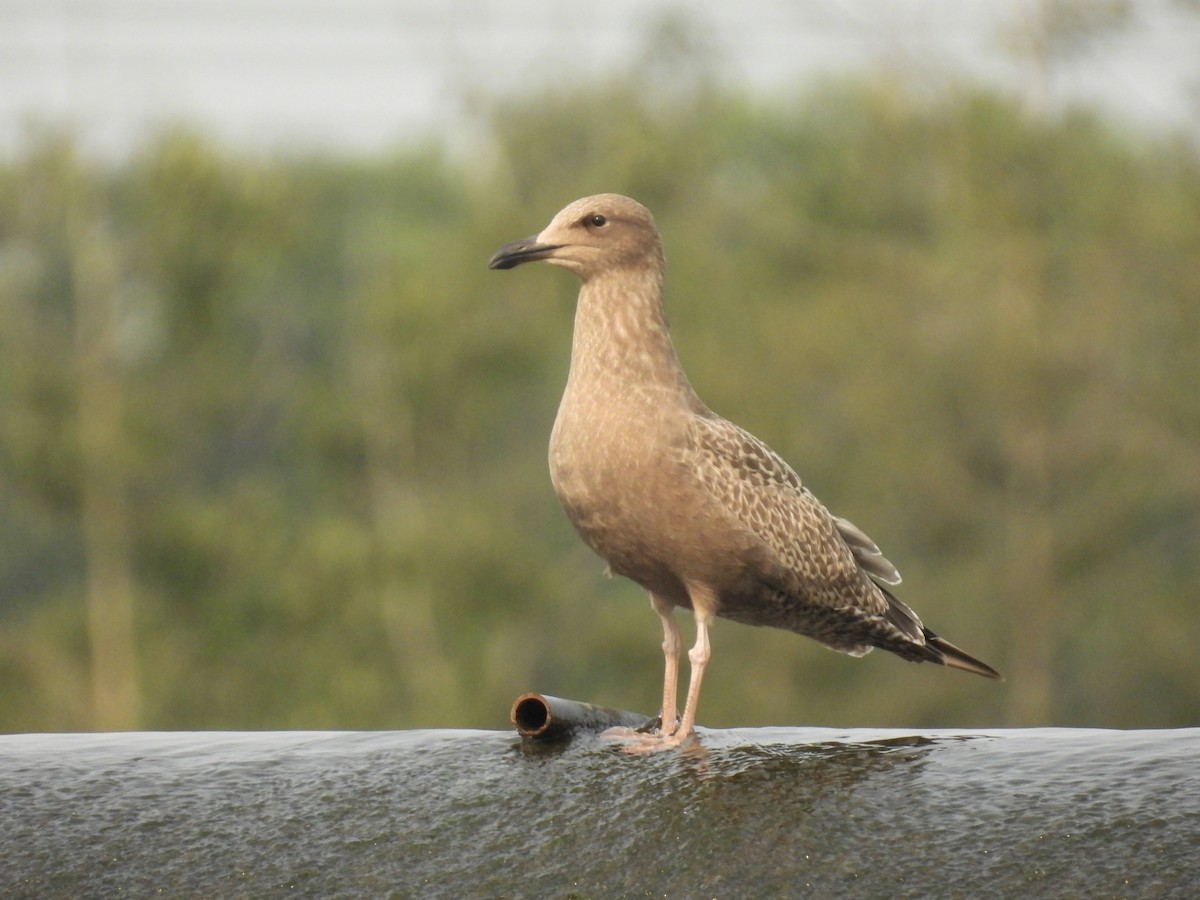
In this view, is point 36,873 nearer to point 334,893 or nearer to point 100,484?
point 334,893

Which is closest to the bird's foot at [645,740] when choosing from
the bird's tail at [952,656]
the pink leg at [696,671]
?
the pink leg at [696,671]

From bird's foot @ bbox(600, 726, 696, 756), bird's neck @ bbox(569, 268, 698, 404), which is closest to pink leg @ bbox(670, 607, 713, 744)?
bird's foot @ bbox(600, 726, 696, 756)

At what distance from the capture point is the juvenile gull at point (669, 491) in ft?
21.0

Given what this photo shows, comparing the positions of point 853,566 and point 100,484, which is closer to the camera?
point 853,566

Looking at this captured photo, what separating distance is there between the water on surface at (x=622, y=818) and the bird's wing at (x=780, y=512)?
2.31 feet

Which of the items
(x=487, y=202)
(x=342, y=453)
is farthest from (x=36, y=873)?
(x=487, y=202)

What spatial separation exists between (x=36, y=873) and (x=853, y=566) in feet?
10.0

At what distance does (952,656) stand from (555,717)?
1.64 meters

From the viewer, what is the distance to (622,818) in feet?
18.4

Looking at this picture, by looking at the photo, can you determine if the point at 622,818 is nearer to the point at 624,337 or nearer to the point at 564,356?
the point at 624,337

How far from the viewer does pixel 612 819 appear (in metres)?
5.60

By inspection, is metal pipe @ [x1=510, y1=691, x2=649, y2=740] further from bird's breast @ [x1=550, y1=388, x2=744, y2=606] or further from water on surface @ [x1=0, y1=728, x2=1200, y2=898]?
bird's breast @ [x1=550, y1=388, x2=744, y2=606]

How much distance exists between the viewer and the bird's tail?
6.97 meters

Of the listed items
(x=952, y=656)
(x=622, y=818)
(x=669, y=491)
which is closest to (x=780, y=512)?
(x=669, y=491)
